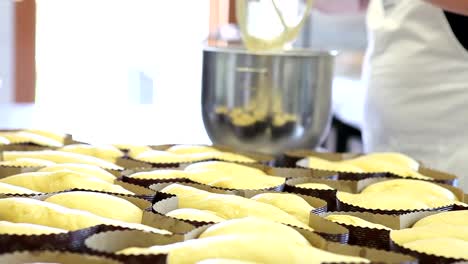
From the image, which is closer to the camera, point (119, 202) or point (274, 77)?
point (119, 202)

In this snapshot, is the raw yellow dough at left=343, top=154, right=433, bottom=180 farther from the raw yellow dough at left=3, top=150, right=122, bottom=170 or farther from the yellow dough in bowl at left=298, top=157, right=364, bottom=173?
the raw yellow dough at left=3, top=150, right=122, bottom=170

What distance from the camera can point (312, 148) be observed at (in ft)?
5.98

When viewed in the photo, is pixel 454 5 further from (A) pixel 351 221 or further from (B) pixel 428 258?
(B) pixel 428 258

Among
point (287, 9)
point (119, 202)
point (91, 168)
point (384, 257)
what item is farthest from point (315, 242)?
point (287, 9)

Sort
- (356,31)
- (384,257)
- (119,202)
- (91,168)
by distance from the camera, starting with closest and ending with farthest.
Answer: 1. (384,257)
2. (119,202)
3. (91,168)
4. (356,31)

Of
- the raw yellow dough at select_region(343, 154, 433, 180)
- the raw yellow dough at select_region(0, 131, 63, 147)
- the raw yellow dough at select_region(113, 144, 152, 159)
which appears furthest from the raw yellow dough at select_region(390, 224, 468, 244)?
the raw yellow dough at select_region(0, 131, 63, 147)

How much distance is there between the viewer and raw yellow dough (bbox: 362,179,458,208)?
1.15m

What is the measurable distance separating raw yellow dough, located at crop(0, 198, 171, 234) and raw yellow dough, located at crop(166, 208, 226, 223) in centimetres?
6

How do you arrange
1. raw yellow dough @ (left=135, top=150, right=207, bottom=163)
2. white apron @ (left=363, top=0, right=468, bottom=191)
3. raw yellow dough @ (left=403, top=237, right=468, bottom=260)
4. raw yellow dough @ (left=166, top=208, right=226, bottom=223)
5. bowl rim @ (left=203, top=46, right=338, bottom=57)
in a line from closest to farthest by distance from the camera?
raw yellow dough @ (left=403, top=237, right=468, bottom=260), raw yellow dough @ (left=166, top=208, right=226, bottom=223), raw yellow dough @ (left=135, top=150, right=207, bottom=163), bowl rim @ (left=203, top=46, right=338, bottom=57), white apron @ (left=363, top=0, right=468, bottom=191)

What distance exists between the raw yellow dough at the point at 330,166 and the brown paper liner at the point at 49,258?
73 cm

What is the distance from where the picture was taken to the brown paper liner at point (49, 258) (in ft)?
2.41

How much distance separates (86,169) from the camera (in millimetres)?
1225

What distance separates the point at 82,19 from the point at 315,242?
497cm

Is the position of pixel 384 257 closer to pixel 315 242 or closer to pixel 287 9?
pixel 315 242
